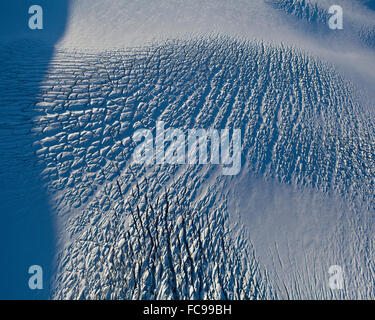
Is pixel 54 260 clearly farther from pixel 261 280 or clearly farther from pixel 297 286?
pixel 297 286

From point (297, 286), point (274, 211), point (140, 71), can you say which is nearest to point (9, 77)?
point (140, 71)

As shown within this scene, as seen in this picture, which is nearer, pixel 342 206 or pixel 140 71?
pixel 342 206
